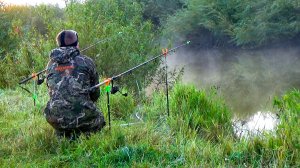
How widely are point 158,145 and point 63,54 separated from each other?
131 cm

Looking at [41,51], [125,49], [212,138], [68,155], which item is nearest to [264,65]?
[125,49]

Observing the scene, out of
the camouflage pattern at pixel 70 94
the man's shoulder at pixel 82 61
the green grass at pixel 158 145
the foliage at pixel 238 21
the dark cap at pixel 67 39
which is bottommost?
the green grass at pixel 158 145

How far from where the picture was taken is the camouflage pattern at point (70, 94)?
4.40 m

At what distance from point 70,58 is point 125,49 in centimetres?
635

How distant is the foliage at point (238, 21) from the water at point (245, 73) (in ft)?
2.99

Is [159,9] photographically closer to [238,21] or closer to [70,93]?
[238,21]

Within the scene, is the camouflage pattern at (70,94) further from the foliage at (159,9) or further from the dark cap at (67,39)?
the foliage at (159,9)

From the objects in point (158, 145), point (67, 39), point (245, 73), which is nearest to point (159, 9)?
point (245, 73)

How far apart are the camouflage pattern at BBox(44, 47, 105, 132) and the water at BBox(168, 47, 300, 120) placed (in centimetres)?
704

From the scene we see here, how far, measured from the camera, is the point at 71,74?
176 inches

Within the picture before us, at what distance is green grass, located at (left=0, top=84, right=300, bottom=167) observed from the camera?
3.83 m

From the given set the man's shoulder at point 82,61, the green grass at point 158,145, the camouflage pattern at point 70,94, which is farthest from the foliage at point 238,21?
the camouflage pattern at point 70,94

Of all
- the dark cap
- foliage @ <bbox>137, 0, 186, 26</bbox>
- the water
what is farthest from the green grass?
foliage @ <bbox>137, 0, 186, 26</bbox>

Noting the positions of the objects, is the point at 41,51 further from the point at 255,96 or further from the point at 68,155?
the point at 255,96
